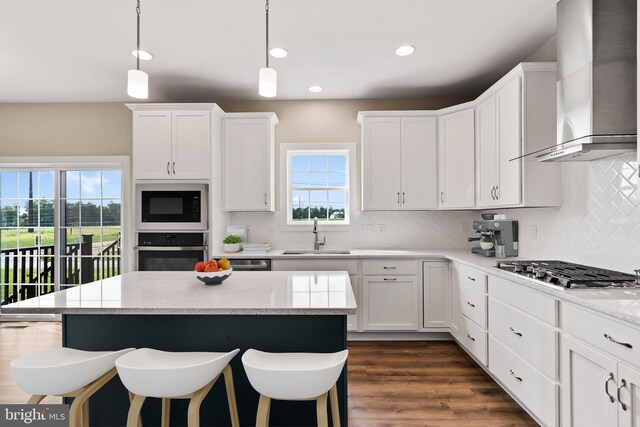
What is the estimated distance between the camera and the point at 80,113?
4402 mm

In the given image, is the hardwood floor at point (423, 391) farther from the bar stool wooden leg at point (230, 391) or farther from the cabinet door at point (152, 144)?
the cabinet door at point (152, 144)

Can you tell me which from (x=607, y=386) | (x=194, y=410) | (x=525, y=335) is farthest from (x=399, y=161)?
(x=194, y=410)

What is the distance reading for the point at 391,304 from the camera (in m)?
3.62

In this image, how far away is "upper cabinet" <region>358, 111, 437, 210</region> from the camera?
3.92 m

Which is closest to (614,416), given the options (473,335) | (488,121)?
(473,335)

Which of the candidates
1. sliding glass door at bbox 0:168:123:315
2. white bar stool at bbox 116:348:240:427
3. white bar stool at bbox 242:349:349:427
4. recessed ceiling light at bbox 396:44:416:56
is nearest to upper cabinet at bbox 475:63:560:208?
recessed ceiling light at bbox 396:44:416:56

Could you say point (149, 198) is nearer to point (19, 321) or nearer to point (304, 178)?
point (304, 178)

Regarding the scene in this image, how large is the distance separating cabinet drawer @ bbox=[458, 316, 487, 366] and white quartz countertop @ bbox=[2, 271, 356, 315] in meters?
1.38

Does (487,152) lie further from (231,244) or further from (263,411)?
(263,411)

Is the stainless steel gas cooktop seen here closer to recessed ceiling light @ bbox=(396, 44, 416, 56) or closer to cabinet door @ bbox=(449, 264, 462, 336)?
cabinet door @ bbox=(449, 264, 462, 336)

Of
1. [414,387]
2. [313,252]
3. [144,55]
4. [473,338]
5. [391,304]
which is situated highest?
[144,55]

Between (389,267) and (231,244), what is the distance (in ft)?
5.65

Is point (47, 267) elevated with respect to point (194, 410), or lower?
elevated

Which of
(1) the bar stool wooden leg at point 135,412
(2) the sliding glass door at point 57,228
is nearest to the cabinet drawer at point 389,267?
(1) the bar stool wooden leg at point 135,412
